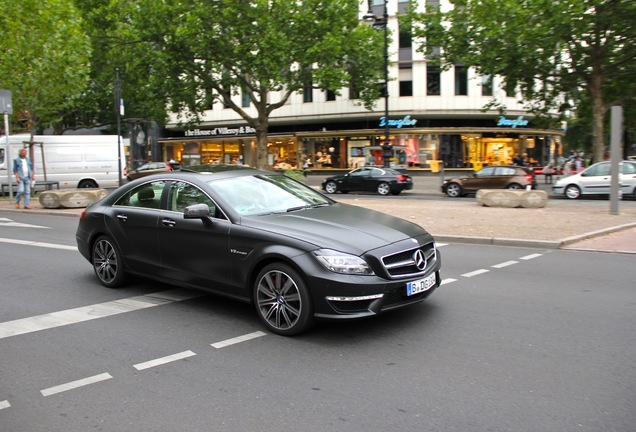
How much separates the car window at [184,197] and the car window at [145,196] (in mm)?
223

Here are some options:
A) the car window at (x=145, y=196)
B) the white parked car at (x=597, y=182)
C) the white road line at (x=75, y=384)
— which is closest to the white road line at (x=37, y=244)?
the car window at (x=145, y=196)

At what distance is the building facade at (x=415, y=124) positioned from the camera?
132 feet

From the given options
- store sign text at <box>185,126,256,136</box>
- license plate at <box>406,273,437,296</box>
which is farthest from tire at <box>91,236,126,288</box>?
store sign text at <box>185,126,256,136</box>

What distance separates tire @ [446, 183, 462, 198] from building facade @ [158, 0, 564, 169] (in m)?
12.6

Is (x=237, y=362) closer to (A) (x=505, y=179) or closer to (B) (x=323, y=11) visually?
(A) (x=505, y=179)

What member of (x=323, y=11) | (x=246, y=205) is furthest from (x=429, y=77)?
(x=246, y=205)

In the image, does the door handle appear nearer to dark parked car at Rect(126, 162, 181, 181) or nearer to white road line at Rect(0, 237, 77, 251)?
white road line at Rect(0, 237, 77, 251)

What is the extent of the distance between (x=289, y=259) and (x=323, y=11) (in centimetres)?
2557

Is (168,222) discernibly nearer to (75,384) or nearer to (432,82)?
(75,384)

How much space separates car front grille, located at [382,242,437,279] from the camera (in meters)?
4.72

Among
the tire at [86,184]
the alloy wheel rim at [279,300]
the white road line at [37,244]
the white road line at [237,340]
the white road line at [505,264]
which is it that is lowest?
the white road line at [237,340]

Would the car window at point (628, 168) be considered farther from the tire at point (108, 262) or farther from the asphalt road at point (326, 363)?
the tire at point (108, 262)

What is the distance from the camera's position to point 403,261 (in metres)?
4.85

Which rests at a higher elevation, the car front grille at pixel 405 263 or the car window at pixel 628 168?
the car window at pixel 628 168
